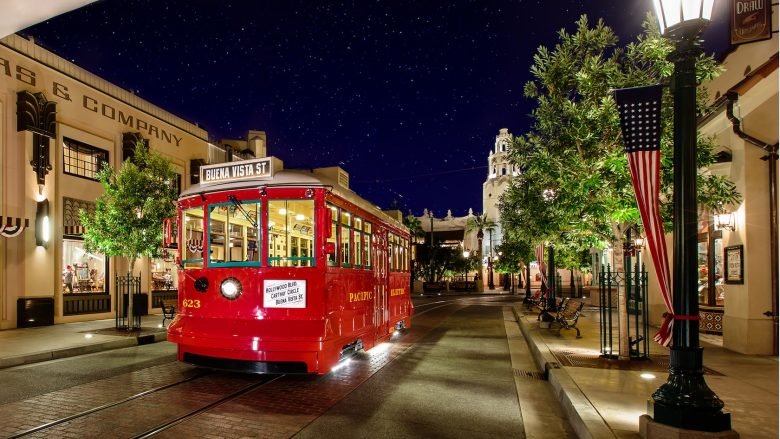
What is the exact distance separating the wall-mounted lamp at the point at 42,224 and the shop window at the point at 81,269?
1109 mm

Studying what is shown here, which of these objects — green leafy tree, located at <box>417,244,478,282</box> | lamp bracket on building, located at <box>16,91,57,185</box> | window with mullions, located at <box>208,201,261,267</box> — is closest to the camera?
window with mullions, located at <box>208,201,261,267</box>

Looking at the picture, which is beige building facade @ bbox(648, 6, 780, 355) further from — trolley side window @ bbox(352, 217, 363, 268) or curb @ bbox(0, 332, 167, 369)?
curb @ bbox(0, 332, 167, 369)

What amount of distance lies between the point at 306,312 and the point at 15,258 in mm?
12969

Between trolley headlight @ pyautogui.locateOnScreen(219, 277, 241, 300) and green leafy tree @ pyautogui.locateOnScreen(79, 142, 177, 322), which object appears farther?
green leafy tree @ pyautogui.locateOnScreen(79, 142, 177, 322)

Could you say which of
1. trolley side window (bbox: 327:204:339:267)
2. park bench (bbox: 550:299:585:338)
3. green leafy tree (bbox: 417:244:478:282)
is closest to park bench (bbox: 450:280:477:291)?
green leafy tree (bbox: 417:244:478:282)

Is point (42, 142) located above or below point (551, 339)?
above

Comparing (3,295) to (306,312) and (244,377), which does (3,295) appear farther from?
(306,312)

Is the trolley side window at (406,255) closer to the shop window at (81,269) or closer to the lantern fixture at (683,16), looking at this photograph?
the lantern fixture at (683,16)

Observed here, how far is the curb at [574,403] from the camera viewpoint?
543 centimetres

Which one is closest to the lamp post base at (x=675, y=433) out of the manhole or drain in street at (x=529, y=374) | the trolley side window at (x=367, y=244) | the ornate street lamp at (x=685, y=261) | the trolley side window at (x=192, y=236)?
the ornate street lamp at (x=685, y=261)

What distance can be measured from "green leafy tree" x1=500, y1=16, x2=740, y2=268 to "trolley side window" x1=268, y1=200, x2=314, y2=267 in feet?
15.0

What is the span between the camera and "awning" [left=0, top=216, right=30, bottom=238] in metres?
14.1

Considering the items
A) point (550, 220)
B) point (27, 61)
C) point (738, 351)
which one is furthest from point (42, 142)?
point (738, 351)

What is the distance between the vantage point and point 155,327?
15.8 m
